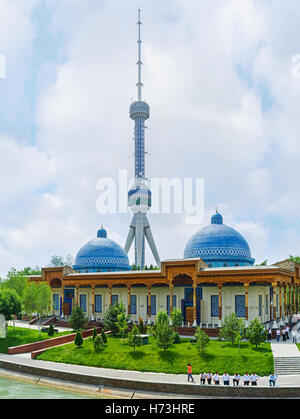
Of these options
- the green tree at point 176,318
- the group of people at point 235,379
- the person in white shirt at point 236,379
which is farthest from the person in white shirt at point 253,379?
the green tree at point 176,318

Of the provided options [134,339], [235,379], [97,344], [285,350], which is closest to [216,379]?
[235,379]

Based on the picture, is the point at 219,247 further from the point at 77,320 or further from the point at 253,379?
the point at 253,379

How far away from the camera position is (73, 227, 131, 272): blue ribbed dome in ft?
184

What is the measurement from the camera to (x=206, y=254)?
45250mm

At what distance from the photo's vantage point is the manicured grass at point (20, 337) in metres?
35.7

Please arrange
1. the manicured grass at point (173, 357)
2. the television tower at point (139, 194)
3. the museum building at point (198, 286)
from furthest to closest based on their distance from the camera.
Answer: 1. the television tower at point (139, 194)
2. the museum building at point (198, 286)
3. the manicured grass at point (173, 357)

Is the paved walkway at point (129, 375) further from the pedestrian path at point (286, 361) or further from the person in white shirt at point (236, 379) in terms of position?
the person in white shirt at point (236, 379)

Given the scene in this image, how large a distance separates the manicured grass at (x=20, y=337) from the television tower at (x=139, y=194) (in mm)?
40581

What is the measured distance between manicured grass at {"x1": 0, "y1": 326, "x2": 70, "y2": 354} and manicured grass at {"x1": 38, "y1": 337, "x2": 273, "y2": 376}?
5.20 metres

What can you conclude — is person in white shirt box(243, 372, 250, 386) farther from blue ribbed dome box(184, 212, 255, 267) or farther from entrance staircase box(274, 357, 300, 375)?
blue ribbed dome box(184, 212, 255, 267)

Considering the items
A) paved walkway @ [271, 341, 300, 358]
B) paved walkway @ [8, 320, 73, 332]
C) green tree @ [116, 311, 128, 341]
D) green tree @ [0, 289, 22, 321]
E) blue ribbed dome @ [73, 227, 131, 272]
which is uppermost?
blue ribbed dome @ [73, 227, 131, 272]

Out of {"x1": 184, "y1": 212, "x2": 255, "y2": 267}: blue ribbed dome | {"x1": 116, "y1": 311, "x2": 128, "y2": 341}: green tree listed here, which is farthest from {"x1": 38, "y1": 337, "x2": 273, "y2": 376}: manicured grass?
{"x1": 184, "y1": 212, "x2": 255, "y2": 267}: blue ribbed dome

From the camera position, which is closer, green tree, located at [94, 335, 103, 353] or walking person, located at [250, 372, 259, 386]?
walking person, located at [250, 372, 259, 386]
